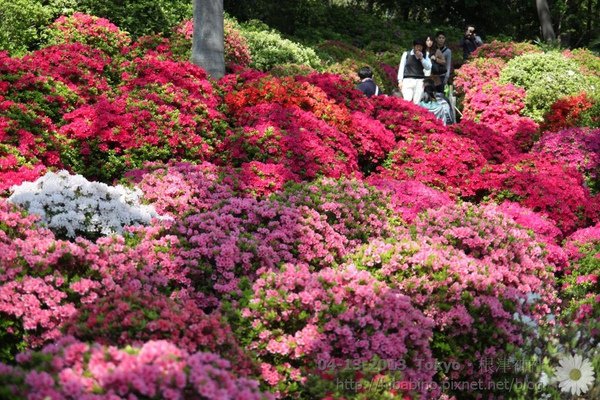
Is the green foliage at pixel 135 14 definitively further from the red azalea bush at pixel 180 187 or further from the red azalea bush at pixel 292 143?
the red azalea bush at pixel 180 187

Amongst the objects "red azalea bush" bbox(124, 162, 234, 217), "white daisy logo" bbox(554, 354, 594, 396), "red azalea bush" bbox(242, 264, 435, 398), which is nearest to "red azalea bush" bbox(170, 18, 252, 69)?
"red azalea bush" bbox(124, 162, 234, 217)

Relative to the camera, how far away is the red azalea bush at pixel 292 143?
A: 770cm

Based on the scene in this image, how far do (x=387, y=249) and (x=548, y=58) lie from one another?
1077cm

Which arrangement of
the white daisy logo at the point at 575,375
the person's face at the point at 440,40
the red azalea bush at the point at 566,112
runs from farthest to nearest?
the person's face at the point at 440,40, the red azalea bush at the point at 566,112, the white daisy logo at the point at 575,375

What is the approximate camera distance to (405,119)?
9.91 metres

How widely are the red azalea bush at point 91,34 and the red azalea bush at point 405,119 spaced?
410 centimetres

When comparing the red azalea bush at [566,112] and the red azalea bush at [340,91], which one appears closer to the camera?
the red azalea bush at [340,91]

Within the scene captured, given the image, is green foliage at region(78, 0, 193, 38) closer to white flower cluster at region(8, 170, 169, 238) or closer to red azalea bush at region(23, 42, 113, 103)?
red azalea bush at region(23, 42, 113, 103)

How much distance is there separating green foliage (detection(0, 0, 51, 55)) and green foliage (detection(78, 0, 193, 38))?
1112 mm

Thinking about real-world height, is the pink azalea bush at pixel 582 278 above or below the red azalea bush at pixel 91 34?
below

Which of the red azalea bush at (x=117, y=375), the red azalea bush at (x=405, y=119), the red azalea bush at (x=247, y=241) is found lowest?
the red azalea bush at (x=247, y=241)

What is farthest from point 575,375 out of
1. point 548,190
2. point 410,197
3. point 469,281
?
Answer: point 548,190

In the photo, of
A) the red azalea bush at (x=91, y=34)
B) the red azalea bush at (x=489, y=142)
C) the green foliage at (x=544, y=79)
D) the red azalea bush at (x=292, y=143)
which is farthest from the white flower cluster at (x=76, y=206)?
the green foliage at (x=544, y=79)

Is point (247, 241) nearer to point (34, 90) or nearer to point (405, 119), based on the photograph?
point (34, 90)
